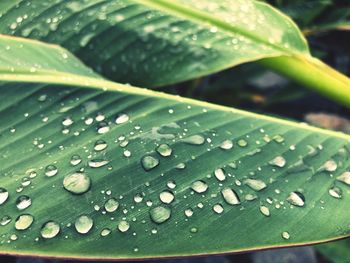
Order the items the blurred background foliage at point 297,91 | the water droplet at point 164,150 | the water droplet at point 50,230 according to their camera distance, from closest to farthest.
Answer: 1. the water droplet at point 50,230
2. the water droplet at point 164,150
3. the blurred background foliage at point 297,91

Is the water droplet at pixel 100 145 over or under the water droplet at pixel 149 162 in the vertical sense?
over

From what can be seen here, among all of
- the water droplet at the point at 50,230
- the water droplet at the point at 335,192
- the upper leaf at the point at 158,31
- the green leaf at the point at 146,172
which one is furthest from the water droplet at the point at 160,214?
the upper leaf at the point at 158,31

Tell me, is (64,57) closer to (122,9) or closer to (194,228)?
(122,9)

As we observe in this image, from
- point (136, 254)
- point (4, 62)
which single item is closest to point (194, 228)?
point (136, 254)

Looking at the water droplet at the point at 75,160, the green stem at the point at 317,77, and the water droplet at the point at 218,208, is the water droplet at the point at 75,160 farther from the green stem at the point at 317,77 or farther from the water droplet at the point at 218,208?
the green stem at the point at 317,77

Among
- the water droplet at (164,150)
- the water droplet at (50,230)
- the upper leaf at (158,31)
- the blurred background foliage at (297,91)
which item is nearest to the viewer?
the water droplet at (50,230)

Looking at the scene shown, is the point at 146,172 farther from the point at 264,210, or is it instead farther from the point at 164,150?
the point at 264,210

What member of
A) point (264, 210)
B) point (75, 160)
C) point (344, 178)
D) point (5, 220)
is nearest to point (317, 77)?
point (344, 178)

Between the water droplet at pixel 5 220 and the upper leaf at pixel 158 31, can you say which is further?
the upper leaf at pixel 158 31

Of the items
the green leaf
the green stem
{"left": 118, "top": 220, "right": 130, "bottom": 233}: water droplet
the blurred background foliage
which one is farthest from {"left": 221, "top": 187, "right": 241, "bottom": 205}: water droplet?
the blurred background foliage
